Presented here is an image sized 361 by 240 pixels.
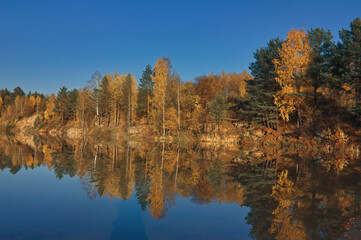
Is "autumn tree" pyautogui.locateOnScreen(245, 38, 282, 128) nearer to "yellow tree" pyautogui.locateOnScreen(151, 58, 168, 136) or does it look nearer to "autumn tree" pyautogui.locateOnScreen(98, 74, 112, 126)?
"yellow tree" pyautogui.locateOnScreen(151, 58, 168, 136)

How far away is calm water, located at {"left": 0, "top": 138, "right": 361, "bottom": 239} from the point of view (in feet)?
A: 24.5

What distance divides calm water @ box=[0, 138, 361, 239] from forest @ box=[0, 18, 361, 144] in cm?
1751

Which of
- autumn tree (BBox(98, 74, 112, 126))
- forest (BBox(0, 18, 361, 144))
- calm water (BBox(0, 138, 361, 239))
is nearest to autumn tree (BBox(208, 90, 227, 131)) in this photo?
forest (BBox(0, 18, 361, 144))

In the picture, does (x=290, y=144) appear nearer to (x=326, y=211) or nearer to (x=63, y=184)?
(x=326, y=211)

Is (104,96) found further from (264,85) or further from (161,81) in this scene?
(264,85)

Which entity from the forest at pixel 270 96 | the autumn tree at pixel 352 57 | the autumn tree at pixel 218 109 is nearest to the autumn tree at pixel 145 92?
the forest at pixel 270 96

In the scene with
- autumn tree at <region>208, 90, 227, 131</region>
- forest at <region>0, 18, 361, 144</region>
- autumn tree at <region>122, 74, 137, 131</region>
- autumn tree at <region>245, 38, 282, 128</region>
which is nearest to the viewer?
forest at <region>0, 18, 361, 144</region>

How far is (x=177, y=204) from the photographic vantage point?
33.4 ft

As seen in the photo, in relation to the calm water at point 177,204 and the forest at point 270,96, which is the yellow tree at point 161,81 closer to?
the forest at point 270,96

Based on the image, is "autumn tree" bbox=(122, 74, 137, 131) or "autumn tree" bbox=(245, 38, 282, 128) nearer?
"autumn tree" bbox=(245, 38, 282, 128)

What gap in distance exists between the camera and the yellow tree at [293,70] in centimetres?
3375

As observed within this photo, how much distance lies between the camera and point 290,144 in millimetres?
34125

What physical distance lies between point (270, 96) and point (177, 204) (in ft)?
97.4

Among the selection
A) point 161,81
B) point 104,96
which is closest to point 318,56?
point 161,81
